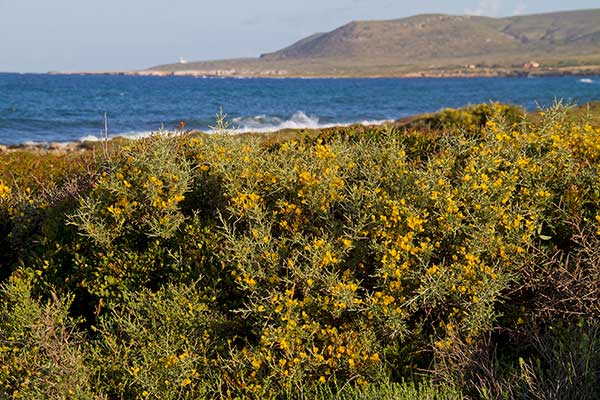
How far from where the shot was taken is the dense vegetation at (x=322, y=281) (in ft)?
17.4

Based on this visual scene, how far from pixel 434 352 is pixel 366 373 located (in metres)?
0.62

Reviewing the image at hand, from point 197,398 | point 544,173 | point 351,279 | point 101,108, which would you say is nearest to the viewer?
point 197,398

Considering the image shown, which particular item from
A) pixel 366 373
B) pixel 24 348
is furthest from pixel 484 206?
pixel 24 348

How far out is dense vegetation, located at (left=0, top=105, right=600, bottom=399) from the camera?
5312 mm

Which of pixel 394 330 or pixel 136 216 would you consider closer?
pixel 394 330

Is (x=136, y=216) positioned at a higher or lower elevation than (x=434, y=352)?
higher

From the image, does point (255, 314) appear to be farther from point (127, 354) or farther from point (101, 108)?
point (101, 108)

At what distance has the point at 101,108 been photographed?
64250 millimetres

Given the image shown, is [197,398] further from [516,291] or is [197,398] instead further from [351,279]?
[516,291]

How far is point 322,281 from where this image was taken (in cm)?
557

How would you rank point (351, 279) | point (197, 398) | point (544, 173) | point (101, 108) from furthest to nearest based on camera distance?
point (101, 108)
point (544, 173)
point (351, 279)
point (197, 398)

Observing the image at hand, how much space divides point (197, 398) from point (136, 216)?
2225mm

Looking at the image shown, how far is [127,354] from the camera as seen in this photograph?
18.5 feet

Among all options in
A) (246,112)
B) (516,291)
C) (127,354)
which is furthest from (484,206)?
(246,112)
